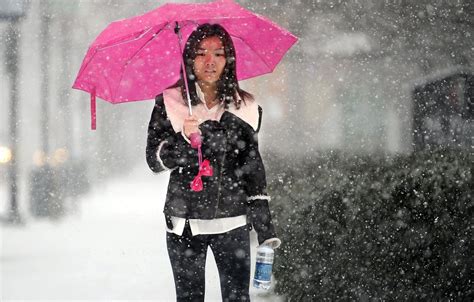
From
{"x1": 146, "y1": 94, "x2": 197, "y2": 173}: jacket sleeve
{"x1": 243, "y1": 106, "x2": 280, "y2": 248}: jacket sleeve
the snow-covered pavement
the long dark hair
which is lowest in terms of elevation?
the snow-covered pavement

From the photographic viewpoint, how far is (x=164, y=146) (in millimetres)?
2885

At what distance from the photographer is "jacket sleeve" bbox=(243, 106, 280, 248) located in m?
2.90

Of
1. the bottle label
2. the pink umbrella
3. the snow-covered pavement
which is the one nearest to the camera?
the bottle label

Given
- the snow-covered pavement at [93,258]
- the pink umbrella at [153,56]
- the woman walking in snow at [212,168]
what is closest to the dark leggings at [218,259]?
the woman walking in snow at [212,168]

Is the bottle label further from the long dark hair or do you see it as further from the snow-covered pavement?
the snow-covered pavement

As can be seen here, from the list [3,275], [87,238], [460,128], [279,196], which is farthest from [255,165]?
[87,238]

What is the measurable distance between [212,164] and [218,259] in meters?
0.40

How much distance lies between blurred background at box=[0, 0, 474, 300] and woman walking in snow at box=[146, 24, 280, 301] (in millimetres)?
3017

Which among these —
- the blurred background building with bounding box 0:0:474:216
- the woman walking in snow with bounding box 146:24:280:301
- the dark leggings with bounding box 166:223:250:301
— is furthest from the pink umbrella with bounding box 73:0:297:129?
the blurred background building with bounding box 0:0:474:216

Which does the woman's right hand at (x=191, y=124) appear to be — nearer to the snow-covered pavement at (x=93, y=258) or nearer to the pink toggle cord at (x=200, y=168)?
the pink toggle cord at (x=200, y=168)

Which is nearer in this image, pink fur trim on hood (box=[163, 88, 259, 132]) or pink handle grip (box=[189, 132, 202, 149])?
pink handle grip (box=[189, 132, 202, 149])

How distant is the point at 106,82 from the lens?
3188 mm

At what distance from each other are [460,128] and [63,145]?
8.93 meters

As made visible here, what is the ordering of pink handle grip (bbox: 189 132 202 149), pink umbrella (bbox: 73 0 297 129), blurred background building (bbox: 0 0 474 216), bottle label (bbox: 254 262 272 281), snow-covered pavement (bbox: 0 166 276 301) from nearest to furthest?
1. pink handle grip (bbox: 189 132 202 149)
2. bottle label (bbox: 254 262 272 281)
3. pink umbrella (bbox: 73 0 297 129)
4. snow-covered pavement (bbox: 0 166 276 301)
5. blurred background building (bbox: 0 0 474 216)
